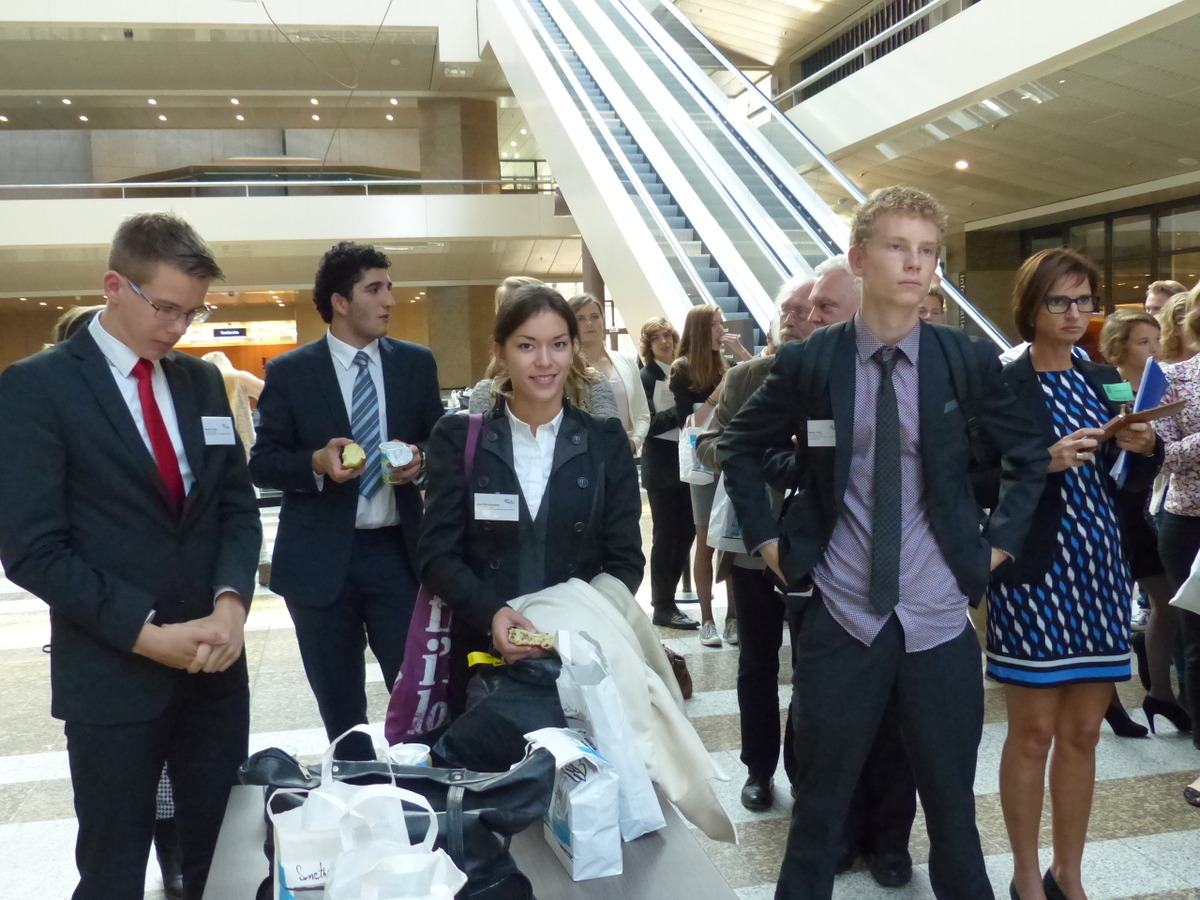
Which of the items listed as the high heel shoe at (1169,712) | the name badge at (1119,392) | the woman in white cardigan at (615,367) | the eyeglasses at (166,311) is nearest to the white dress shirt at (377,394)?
the eyeglasses at (166,311)

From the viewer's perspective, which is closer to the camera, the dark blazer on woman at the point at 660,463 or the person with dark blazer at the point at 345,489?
the person with dark blazer at the point at 345,489

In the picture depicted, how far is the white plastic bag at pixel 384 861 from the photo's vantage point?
119cm

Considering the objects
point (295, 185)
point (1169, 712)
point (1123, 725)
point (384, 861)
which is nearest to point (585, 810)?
point (384, 861)

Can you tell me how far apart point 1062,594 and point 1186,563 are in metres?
1.37

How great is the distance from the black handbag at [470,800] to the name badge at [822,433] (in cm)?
88

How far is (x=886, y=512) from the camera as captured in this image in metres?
1.99

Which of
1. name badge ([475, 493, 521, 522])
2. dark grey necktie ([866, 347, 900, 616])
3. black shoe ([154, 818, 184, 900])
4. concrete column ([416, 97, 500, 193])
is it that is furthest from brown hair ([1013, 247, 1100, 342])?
concrete column ([416, 97, 500, 193])

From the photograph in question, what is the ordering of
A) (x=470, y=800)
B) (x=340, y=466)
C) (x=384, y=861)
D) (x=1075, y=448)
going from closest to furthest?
(x=384, y=861), (x=470, y=800), (x=1075, y=448), (x=340, y=466)

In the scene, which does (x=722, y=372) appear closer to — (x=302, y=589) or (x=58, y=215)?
(x=302, y=589)

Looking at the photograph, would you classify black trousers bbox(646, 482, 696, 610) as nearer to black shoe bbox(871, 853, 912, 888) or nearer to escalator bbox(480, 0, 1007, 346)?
escalator bbox(480, 0, 1007, 346)

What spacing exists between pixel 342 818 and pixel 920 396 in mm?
1342

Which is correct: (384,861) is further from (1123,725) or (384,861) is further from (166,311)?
(1123,725)

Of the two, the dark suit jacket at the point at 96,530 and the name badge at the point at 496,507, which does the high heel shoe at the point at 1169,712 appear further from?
the dark suit jacket at the point at 96,530

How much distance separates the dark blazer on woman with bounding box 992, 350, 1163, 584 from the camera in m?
2.36
